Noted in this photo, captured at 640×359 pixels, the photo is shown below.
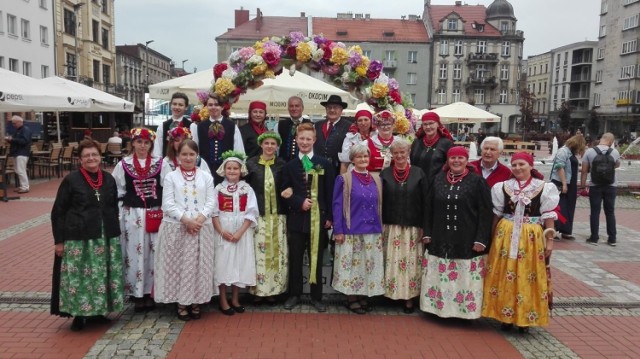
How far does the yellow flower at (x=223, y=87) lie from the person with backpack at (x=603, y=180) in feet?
21.0

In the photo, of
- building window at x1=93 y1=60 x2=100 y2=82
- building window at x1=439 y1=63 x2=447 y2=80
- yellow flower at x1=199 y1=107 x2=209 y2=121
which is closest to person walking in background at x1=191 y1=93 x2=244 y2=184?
yellow flower at x1=199 y1=107 x2=209 y2=121

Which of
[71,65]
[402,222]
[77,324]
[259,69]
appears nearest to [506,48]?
[71,65]

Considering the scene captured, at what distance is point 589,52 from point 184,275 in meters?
80.5

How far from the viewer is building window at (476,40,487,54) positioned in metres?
59.1

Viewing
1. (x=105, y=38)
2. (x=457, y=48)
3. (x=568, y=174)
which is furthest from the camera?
(x=457, y=48)

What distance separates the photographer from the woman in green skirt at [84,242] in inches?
178

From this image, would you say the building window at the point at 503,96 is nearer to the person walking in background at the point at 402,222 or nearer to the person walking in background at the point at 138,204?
the person walking in background at the point at 402,222

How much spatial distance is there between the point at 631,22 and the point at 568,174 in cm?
5687

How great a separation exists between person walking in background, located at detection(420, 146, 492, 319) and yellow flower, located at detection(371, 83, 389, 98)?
1965mm

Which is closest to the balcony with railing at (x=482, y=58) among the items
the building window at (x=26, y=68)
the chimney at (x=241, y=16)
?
the chimney at (x=241, y=16)

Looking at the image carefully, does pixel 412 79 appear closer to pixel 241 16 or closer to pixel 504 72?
pixel 504 72

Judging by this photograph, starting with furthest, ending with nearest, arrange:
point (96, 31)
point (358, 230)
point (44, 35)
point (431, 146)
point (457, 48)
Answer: point (457, 48), point (96, 31), point (44, 35), point (431, 146), point (358, 230)

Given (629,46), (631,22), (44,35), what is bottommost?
(44,35)

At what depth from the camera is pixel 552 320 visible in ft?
17.4
